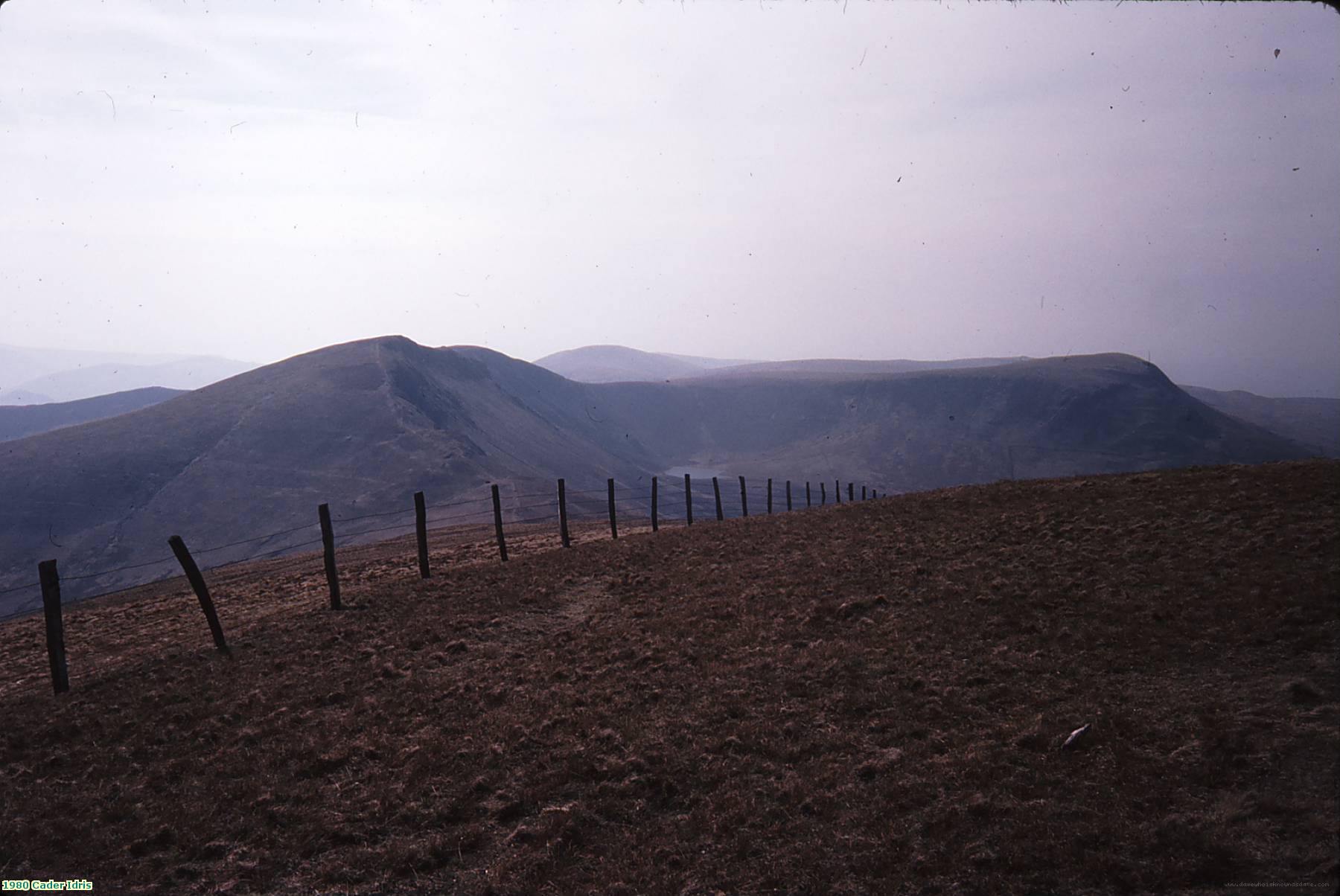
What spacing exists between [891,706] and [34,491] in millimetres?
75919

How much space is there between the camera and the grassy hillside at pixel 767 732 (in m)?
6.17

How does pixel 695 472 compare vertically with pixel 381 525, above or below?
below

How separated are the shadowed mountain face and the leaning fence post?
43541 millimetres

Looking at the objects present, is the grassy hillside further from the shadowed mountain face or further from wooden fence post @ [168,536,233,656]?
the shadowed mountain face

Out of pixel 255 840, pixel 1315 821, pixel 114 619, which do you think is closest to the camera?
pixel 1315 821

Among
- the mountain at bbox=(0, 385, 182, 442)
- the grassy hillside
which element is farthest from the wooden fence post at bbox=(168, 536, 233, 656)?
the mountain at bbox=(0, 385, 182, 442)

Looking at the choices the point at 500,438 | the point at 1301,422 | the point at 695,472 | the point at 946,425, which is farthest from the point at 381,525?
the point at 1301,422

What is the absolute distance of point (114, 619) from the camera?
18.4 meters

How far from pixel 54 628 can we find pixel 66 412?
529 feet

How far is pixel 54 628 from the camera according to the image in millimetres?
11695

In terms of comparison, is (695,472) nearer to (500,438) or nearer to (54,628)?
(500,438)

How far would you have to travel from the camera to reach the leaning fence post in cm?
1150

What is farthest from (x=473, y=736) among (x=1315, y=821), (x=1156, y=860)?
(x=1315, y=821)

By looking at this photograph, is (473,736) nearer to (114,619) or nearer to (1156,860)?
(1156,860)
